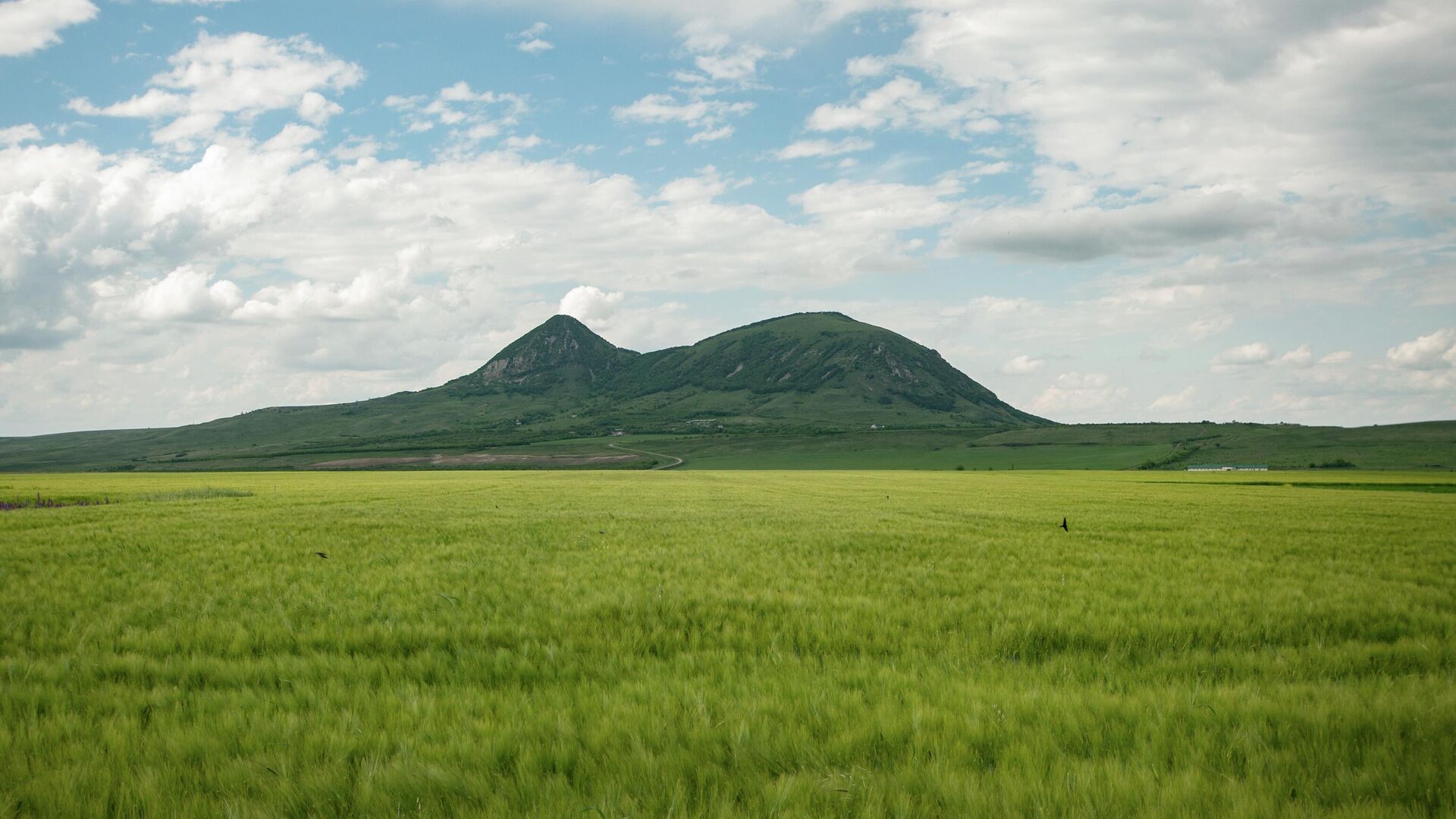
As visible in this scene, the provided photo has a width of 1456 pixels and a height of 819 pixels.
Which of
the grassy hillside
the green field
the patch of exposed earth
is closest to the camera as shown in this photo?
the green field

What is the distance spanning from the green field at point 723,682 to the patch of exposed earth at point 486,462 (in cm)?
10210

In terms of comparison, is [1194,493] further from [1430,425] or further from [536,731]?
[1430,425]

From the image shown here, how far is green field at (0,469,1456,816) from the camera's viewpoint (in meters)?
3.64

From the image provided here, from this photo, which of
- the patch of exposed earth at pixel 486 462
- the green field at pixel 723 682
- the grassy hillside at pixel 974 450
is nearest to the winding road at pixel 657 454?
the grassy hillside at pixel 974 450

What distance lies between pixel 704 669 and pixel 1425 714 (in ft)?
16.5

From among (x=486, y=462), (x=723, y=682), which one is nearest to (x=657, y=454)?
(x=486, y=462)

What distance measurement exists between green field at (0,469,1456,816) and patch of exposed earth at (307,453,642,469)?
102099 millimetres

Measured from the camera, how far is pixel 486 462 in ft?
394

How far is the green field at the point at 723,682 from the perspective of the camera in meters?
3.64

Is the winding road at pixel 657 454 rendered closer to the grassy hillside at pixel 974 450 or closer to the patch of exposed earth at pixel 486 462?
the grassy hillside at pixel 974 450

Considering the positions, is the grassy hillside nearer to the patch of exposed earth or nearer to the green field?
the patch of exposed earth

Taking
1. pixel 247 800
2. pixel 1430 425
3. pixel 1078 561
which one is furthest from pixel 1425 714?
pixel 1430 425

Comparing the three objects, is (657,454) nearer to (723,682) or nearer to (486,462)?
(486,462)

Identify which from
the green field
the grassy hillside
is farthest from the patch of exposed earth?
the green field
